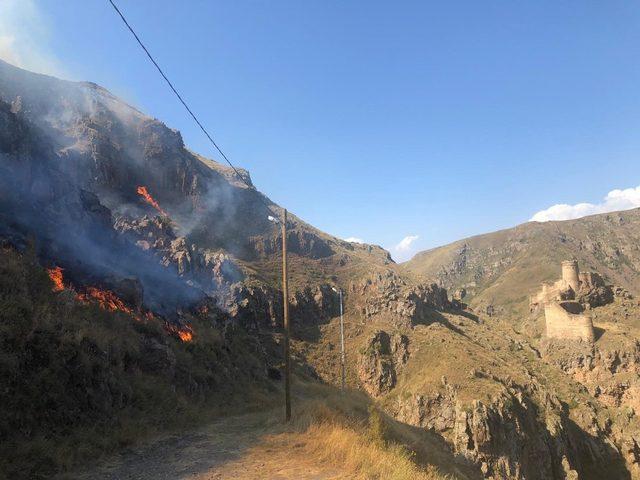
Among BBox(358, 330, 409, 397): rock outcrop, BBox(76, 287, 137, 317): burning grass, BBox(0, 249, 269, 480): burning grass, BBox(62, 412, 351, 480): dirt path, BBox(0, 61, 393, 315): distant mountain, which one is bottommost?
BBox(358, 330, 409, 397): rock outcrop

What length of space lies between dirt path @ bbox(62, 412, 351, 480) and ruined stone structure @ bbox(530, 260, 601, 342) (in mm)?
57299

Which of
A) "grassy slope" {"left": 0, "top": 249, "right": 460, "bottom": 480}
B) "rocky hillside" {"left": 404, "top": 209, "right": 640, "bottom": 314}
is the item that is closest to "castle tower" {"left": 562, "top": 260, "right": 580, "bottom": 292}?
"rocky hillside" {"left": 404, "top": 209, "right": 640, "bottom": 314}

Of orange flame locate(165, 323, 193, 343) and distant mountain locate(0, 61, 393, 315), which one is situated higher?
distant mountain locate(0, 61, 393, 315)

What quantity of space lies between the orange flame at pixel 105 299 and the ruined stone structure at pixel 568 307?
5945cm

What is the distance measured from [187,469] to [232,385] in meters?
12.6

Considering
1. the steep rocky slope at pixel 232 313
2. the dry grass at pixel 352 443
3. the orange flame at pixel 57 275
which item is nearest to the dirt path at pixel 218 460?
the dry grass at pixel 352 443

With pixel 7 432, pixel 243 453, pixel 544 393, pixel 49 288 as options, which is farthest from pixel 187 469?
pixel 544 393

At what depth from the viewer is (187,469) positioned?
995 centimetres

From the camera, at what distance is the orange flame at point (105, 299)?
18.0 meters

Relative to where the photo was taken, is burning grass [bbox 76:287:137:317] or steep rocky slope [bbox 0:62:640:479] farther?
steep rocky slope [bbox 0:62:640:479]

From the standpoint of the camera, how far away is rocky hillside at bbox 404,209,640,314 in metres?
142

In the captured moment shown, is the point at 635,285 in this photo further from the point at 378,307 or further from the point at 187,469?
the point at 187,469

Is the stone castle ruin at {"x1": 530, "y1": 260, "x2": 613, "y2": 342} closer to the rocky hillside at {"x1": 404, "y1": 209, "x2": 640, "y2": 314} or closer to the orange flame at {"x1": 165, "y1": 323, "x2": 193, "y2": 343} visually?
the rocky hillside at {"x1": 404, "y1": 209, "x2": 640, "y2": 314}

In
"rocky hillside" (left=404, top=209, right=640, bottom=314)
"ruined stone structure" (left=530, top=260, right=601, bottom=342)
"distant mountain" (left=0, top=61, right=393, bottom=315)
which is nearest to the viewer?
"distant mountain" (left=0, top=61, right=393, bottom=315)
